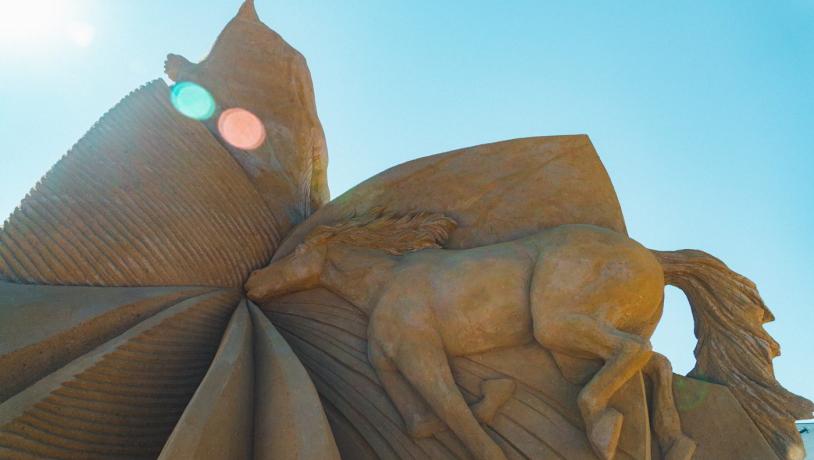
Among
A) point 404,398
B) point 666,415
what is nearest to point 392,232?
point 404,398

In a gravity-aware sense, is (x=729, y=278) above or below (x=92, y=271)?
below

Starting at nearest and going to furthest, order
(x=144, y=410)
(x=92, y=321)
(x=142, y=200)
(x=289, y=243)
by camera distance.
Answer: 1. (x=144, y=410)
2. (x=92, y=321)
3. (x=142, y=200)
4. (x=289, y=243)

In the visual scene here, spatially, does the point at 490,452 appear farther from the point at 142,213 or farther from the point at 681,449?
the point at 142,213

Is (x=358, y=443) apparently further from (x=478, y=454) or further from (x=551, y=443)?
(x=551, y=443)

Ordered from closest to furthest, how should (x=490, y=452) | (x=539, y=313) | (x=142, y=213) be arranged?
(x=490, y=452) → (x=539, y=313) → (x=142, y=213)

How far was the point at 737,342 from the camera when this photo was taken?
128 inches

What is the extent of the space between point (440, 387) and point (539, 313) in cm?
61

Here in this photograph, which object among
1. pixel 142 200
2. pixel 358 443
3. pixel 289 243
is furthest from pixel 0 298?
pixel 358 443

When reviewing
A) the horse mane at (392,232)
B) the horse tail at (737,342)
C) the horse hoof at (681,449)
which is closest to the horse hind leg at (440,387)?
the horse mane at (392,232)

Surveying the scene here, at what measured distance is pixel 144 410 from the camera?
2.65m

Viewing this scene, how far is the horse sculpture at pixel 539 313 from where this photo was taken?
8.97 ft

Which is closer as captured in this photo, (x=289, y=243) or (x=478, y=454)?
(x=478, y=454)

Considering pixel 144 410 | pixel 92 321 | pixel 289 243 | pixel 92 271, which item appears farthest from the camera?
pixel 289 243

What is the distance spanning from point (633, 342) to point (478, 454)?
0.87 metres
